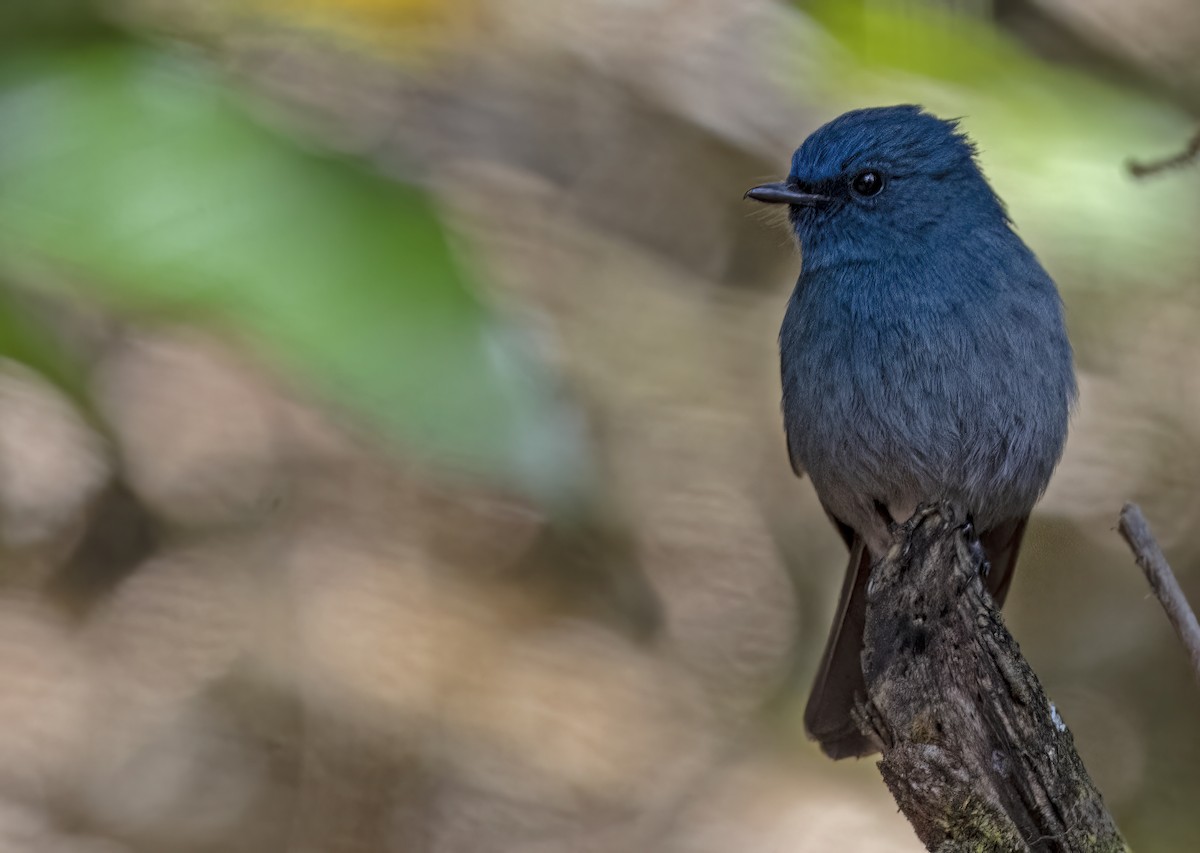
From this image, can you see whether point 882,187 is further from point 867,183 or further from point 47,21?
point 47,21

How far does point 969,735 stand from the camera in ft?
7.54

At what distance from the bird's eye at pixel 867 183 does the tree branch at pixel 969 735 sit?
163cm

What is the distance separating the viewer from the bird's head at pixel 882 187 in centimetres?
388

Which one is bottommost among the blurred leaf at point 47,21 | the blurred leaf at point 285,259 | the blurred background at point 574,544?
the blurred background at point 574,544

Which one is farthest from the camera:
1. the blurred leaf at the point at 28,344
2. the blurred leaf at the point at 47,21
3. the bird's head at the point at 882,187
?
the bird's head at the point at 882,187

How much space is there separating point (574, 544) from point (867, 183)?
2095mm

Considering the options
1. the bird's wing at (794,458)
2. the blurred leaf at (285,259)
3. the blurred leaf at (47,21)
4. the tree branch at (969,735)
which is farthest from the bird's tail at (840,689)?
the blurred leaf at (47,21)

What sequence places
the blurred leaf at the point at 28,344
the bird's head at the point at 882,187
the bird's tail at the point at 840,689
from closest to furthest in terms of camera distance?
the blurred leaf at the point at 28,344, the bird's head at the point at 882,187, the bird's tail at the point at 840,689

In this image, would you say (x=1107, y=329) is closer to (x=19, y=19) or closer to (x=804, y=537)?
(x=804, y=537)

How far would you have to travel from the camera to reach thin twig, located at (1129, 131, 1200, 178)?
3.34m

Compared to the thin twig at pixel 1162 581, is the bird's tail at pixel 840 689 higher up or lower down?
lower down

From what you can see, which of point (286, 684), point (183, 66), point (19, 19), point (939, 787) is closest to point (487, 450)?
point (939, 787)

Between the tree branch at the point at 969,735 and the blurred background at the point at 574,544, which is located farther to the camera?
the blurred background at the point at 574,544

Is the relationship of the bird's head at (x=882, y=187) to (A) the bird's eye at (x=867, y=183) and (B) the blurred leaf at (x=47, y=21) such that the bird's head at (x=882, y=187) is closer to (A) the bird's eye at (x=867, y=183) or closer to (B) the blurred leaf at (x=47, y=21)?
(A) the bird's eye at (x=867, y=183)
